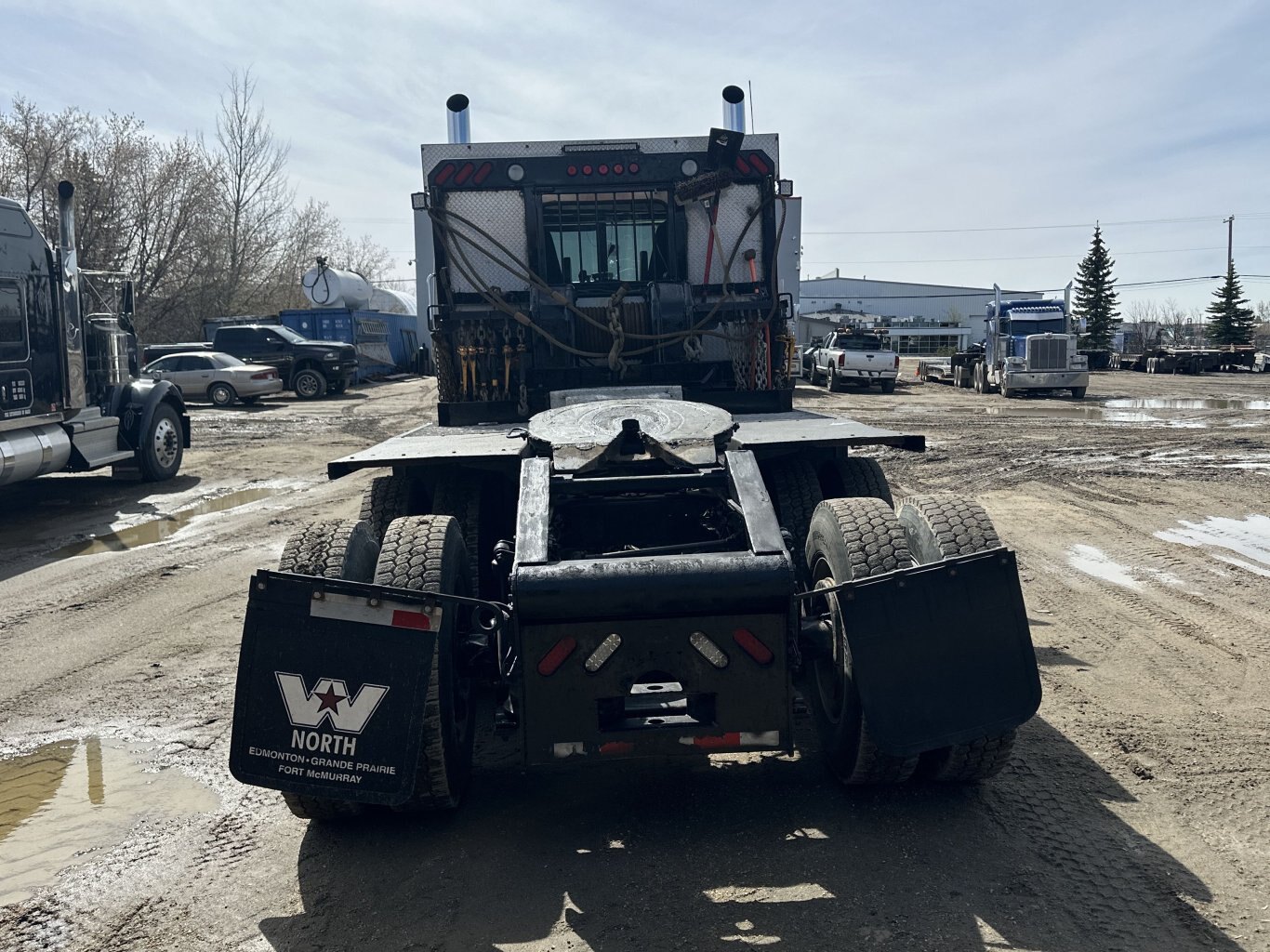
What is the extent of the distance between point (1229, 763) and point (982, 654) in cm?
150

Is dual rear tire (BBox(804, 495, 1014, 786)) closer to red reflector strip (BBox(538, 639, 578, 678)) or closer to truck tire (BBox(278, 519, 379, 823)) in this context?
red reflector strip (BBox(538, 639, 578, 678))

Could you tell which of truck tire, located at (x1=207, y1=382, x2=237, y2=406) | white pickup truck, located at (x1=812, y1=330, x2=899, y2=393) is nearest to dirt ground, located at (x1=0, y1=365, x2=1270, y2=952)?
truck tire, located at (x1=207, y1=382, x2=237, y2=406)

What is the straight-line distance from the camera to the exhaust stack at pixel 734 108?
7.17 m

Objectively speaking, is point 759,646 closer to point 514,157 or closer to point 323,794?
point 323,794

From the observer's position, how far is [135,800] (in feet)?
13.4

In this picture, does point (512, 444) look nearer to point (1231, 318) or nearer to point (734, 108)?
point (734, 108)

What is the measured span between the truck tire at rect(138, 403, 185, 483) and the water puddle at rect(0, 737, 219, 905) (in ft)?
27.8

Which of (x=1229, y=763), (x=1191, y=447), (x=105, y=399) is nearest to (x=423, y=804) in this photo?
(x=1229, y=763)

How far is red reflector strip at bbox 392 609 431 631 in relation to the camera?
10.9 ft

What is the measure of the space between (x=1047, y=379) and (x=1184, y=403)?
3.96 m

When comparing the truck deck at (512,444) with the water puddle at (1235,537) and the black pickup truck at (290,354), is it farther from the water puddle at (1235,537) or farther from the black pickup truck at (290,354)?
the black pickup truck at (290,354)

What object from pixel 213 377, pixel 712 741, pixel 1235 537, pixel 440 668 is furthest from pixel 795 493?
pixel 213 377

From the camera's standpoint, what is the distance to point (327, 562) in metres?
3.64

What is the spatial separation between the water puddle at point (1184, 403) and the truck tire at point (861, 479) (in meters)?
21.0
